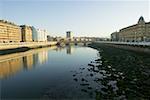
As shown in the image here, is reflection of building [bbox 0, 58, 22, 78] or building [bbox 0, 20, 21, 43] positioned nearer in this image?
reflection of building [bbox 0, 58, 22, 78]

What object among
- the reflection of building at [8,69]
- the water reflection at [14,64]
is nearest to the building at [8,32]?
the water reflection at [14,64]

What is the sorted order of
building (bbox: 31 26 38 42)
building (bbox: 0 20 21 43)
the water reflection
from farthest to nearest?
building (bbox: 31 26 38 42) < building (bbox: 0 20 21 43) < the water reflection

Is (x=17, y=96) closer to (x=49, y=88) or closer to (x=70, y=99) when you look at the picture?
(x=49, y=88)

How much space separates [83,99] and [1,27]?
114 m

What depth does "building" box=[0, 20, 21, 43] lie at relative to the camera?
117 metres

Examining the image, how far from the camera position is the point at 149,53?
45.4 metres

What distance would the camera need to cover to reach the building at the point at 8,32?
117m

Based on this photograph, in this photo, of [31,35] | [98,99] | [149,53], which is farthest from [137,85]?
[31,35]

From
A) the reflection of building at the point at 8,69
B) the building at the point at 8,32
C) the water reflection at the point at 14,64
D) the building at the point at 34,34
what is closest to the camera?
the reflection of building at the point at 8,69

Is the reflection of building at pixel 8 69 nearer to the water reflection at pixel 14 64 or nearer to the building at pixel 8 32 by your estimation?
the water reflection at pixel 14 64

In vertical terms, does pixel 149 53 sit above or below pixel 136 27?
below

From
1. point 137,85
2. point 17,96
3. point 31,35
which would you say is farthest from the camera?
point 31,35

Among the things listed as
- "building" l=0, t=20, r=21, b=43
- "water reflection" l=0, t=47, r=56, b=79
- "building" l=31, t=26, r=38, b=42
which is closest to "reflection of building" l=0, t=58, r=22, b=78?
"water reflection" l=0, t=47, r=56, b=79

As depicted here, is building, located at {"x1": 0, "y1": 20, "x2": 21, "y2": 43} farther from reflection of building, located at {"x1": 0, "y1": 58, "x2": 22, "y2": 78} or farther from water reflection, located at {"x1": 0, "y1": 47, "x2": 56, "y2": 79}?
reflection of building, located at {"x1": 0, "y1": 58, "x2": 22, "y2": 78}
